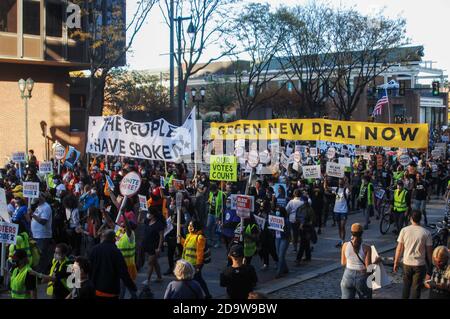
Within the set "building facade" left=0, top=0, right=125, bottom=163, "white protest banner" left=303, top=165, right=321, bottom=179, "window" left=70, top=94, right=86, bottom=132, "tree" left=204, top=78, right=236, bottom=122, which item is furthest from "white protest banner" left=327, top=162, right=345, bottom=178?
"tree" left=204, top=78, right=236, bottom=122

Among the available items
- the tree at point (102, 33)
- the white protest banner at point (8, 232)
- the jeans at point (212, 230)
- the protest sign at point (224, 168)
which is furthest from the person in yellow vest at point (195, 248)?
the tree at point (102, 33)

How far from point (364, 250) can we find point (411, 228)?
3.18 feet

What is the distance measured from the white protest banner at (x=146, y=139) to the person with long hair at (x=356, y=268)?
760 centimetres

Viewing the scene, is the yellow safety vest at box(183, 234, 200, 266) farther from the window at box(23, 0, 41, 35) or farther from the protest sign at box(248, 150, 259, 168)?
the window at box(23, 0, 41, 35)

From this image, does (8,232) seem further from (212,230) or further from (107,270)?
(212,230)

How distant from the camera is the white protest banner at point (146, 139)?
16406 millimetres

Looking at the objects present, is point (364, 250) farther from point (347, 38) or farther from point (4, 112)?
point (347, 38)

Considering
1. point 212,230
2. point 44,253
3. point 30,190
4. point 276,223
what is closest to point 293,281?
point 276,223

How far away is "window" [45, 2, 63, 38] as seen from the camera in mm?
33719

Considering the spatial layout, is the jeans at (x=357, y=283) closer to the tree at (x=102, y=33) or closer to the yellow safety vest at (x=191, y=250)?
the yellow safety vest at (x=191, y=250)

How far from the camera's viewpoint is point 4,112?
33.9 metres

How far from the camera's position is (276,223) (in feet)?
42.8

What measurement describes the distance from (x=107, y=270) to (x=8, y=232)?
122 inches
